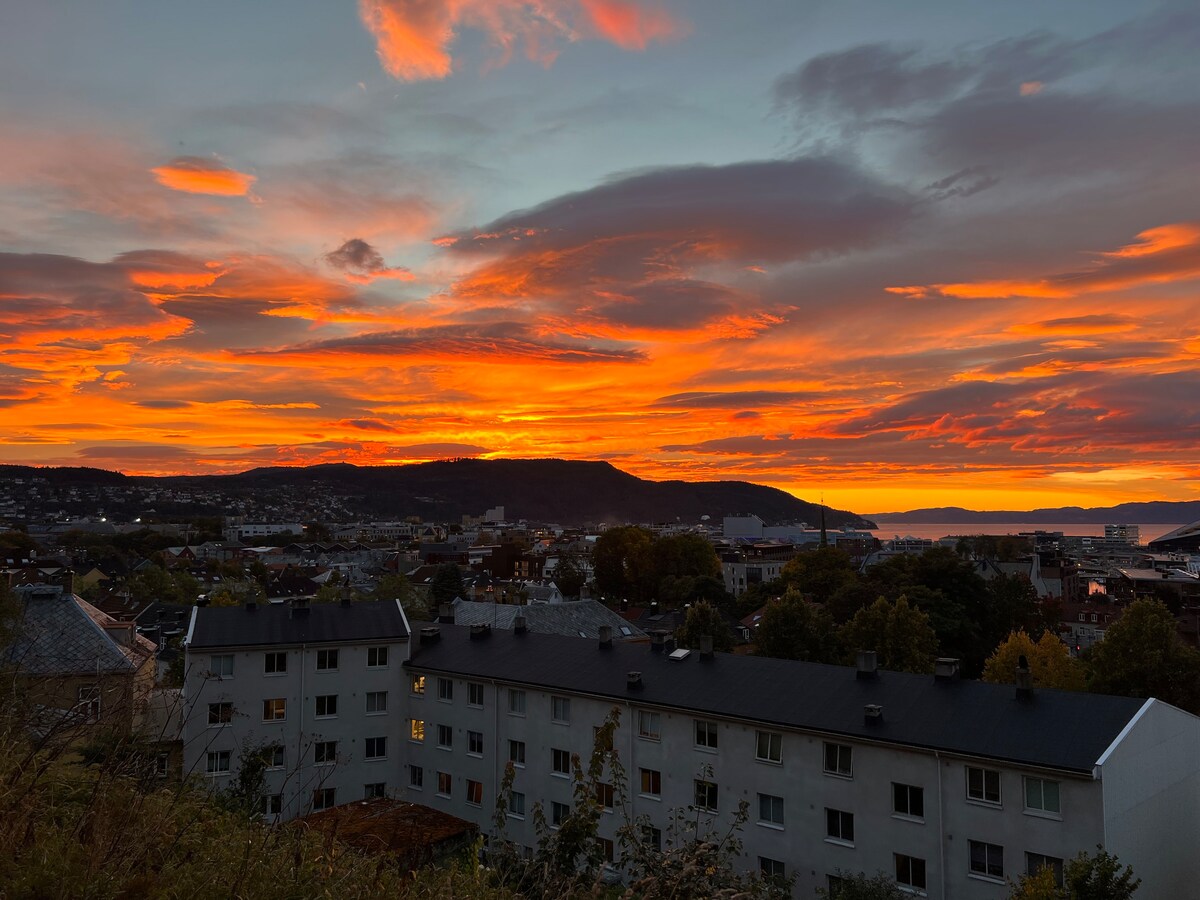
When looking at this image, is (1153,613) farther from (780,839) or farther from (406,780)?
(406,780)

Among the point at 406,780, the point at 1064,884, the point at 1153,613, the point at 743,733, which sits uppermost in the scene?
the point at 1153,613

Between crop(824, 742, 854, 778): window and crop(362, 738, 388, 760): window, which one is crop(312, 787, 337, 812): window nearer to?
crop(362, 738, 388, 760): window

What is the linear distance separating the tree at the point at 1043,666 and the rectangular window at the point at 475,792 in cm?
3052

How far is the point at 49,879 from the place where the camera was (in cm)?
752

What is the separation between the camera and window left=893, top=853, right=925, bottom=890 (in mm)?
26938

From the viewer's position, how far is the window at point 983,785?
84.5ft

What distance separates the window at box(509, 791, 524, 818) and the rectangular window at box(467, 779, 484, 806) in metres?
2.07

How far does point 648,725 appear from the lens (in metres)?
33.8

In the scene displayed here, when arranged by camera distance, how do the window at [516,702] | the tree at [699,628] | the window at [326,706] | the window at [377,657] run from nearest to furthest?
1. the window at [516,702]
2. the window at [326,706]
3. the window at [377,657]
4. the tree at [699,628]

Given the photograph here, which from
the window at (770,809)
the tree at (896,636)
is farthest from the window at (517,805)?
the tree at (896,636)

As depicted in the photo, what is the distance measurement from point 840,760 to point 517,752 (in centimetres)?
1558

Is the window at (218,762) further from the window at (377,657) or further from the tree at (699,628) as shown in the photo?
the tree at (699,628)

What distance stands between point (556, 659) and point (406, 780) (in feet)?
37.4

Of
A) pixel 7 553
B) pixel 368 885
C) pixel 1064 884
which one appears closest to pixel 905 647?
pixel 1064 884
